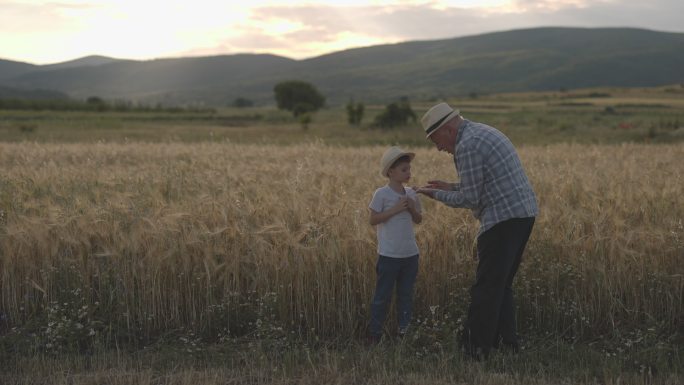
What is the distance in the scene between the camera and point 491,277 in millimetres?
5039

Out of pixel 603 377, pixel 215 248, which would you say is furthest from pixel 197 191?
pixel 603 377

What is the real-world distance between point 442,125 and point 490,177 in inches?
20.7

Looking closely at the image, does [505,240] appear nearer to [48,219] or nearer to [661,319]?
[661,319]

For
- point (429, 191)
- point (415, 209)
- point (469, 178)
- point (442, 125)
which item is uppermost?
point (442, 125)

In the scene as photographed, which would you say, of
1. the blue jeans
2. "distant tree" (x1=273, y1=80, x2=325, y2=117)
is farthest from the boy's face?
"distant tree" (x1=273, y1=80, x2=325, y2=117)

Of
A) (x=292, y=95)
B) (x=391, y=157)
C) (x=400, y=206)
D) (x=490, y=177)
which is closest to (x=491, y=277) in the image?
(x=490, y=177)

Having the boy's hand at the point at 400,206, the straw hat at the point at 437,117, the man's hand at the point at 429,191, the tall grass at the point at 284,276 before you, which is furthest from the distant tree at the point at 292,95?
the straw hat at the point at 437,117

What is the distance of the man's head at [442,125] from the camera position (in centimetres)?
490

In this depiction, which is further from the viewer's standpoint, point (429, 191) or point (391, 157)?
point (391, 157)

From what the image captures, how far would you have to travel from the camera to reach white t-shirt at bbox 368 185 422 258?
17.5ft

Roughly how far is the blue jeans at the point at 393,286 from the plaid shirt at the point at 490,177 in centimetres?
74

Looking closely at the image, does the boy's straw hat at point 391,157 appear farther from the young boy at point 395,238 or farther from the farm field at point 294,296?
the farm field at point 294,296

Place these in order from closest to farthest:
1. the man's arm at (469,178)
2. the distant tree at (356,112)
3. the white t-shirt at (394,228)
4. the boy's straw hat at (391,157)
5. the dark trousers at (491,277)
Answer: the man's arm at (469,178)
the dark trousers at (491,277)
the boy's straw hat at (391,157)
the white t-shirt at (394,228)
the distant tree at (356,112)

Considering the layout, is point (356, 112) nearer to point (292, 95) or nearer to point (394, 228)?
point (292, 95)
